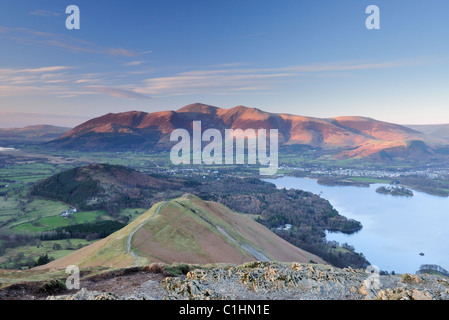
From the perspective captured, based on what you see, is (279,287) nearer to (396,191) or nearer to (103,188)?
(103,188)

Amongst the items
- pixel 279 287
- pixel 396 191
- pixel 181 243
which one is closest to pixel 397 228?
pixel 396 191

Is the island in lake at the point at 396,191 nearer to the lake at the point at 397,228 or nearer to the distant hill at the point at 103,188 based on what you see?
the lake at the point at 397,228

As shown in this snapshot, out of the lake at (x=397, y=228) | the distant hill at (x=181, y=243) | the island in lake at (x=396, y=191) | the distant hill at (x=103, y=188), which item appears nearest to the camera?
the distant hill at (x=181, y=243)

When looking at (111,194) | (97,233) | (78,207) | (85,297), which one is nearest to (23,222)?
(78,207)

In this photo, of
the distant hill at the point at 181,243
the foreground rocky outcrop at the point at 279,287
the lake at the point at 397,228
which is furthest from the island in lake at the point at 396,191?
the foreground rocky outcrop at the point at 279,287

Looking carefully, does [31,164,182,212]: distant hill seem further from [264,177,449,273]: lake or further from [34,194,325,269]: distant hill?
[264,177,449,273]: lake
